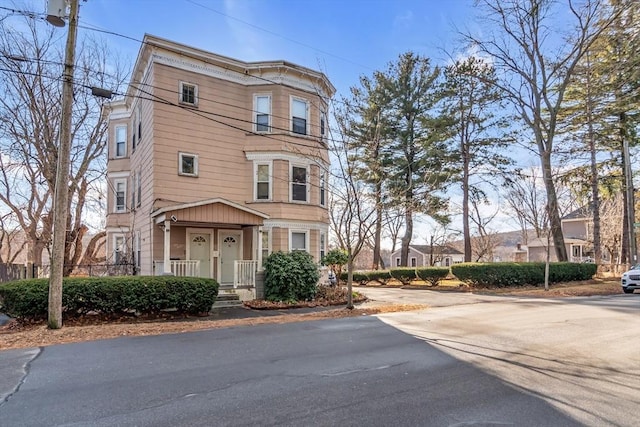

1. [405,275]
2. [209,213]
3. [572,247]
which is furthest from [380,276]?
[572,247]

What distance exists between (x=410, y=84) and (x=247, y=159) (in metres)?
16.5

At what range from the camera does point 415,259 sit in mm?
51875

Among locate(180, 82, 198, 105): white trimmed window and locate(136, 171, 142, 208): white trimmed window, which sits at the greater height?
locate(180, 82, 198, 105): white trimmed window

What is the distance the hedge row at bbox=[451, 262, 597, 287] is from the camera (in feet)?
59.8

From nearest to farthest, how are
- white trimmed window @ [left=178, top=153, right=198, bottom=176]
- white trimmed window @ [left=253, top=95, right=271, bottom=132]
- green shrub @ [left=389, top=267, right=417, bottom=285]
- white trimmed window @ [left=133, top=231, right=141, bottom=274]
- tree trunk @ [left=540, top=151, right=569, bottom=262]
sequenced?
1. white trimmed window @ [left=178, top=153, right=198, bottom=176]
2. white trimmed window @ [left=133, top=231, right=141, bottom=274]
3. white trimmed window @ [left=253, top=95, right=271, bottom=132]
4. tree trunk @ [left=540, top=151, right=569, bottom=262]
5. green shrub @ [left=389, top=267, right=417, bottom=285]

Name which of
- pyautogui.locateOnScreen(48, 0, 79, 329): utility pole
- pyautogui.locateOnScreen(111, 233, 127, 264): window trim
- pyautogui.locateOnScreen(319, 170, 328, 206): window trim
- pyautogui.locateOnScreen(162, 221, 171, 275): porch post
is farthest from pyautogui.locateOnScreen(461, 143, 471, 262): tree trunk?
pyautogui.locateOnScreen(48, 0, 79, 329): utility pole

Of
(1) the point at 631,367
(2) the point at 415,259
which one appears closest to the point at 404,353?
(1) the point at 631,367

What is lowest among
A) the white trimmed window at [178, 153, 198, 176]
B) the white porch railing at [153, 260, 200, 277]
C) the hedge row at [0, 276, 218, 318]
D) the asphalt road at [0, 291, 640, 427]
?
the asphalt road at [0, 291, 640, 427]

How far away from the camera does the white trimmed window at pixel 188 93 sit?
48.6ft

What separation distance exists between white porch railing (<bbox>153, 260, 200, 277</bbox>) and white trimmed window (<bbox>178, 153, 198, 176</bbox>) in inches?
130

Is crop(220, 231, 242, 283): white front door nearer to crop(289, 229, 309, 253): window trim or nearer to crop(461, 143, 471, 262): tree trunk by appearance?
crop(289, 229, 309, 253): window trim

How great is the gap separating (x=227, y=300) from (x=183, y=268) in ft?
6.07

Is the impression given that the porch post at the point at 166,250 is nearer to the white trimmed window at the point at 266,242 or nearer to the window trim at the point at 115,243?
Result: the white trimmed window at the point at 266,242

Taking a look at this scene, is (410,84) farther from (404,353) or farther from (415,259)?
(415,259)
